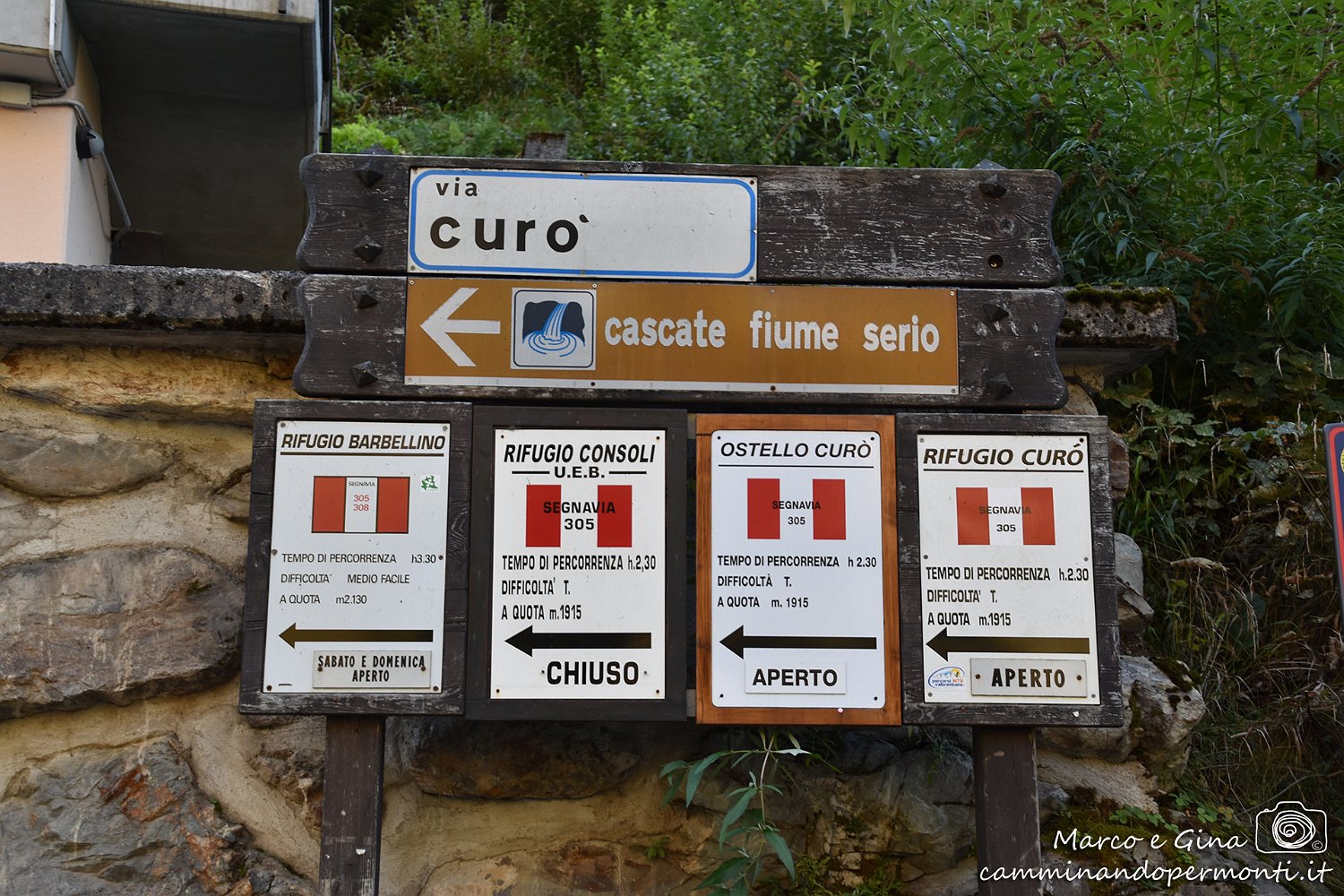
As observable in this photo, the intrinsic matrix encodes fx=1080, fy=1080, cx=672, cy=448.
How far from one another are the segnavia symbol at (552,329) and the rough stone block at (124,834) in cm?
149

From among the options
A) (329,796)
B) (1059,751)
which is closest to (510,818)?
(329,796)

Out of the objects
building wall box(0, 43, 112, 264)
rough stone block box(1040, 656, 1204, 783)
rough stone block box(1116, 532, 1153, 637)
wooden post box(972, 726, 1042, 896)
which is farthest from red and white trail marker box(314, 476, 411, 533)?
building wall box(0, 43, 112, 264)

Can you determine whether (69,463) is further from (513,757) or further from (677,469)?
(677,469)

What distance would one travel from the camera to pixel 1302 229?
4.00 m

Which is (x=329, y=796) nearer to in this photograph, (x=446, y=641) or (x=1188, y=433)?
(x=446, y=641)

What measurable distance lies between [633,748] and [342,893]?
839mm

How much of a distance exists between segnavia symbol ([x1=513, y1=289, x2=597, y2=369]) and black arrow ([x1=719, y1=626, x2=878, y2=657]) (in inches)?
32.2

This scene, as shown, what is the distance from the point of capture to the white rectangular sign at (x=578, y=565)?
2.73 m

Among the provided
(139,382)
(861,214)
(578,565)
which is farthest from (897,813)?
(139,382)

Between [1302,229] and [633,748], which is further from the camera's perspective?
[1302,229]

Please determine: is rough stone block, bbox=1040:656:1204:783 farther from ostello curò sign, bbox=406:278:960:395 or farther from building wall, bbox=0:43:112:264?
A: building wall, bbox=0:43:112:264

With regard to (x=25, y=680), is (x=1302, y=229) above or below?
above

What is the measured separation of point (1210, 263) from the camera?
417 cm

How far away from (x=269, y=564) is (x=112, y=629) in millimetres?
627
